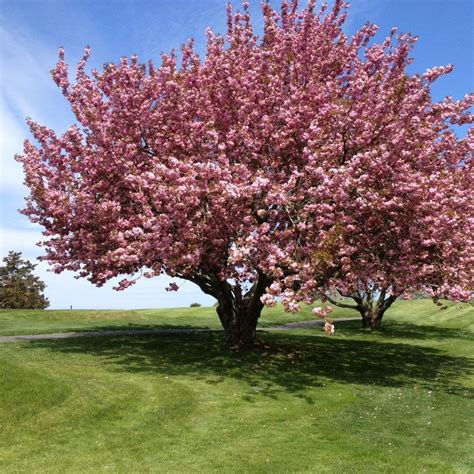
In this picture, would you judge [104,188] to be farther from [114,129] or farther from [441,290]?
[441,290]

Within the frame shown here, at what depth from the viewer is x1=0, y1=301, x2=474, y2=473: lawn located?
12.3m

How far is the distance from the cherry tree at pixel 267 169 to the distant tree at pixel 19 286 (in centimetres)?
3536

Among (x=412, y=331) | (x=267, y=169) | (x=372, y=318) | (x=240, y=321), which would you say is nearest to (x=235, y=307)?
(x=240, y=321)

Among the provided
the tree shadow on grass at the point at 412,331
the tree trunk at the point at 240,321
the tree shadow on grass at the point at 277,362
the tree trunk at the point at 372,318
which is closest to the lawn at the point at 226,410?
the tree shadow on grass at the point at 277,362

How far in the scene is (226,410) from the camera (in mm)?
16328

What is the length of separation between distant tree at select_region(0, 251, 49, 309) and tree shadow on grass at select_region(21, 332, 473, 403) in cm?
3103

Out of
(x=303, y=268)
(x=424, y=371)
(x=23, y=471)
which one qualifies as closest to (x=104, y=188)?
(x=303, y=268)

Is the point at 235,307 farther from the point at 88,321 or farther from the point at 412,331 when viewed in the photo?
the point at 412,331

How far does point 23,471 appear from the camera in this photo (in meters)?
11.5

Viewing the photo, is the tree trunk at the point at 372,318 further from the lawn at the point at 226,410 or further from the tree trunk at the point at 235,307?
the tree trunk at the point at 235,307

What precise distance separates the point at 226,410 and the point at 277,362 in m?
8.53

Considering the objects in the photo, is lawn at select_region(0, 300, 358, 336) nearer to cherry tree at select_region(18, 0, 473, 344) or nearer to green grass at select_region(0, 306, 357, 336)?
green grass at select_region(0, 306, 357, 336)

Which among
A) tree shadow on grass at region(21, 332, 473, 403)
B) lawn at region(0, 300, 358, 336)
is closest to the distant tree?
lawn at region(0, 300, 358, 336)

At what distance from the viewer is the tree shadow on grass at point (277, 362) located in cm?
2102
